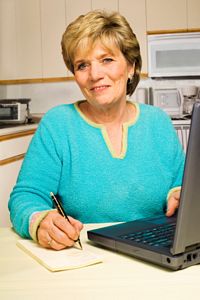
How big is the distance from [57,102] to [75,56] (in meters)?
2.85

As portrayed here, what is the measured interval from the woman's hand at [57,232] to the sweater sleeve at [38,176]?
0.14 m

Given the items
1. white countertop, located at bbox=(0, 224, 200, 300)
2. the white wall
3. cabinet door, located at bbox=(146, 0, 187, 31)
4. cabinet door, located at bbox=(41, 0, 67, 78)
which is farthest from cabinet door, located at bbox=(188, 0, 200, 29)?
white countertop, located at bbox=(0, 224, 200, 300)

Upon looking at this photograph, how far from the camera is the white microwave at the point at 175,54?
3.88 metres

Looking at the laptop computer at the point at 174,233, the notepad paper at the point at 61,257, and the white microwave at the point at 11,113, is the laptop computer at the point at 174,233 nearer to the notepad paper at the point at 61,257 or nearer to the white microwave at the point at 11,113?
the notepad paper at the point at 61,257

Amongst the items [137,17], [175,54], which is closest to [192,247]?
[175,54]

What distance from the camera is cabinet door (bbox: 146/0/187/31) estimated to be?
3895mm

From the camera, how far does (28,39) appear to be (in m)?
4.10

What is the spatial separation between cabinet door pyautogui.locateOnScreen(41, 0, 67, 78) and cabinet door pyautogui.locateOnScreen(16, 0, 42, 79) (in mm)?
43

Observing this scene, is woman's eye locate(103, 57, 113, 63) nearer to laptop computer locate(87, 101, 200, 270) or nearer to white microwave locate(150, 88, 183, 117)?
laptop computer locate(87, 101, 200, 270)

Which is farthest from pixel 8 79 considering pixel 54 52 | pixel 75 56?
pixel 75 56

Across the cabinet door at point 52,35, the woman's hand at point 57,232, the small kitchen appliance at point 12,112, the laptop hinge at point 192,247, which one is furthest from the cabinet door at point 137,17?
the laptop hinge at point 192,247

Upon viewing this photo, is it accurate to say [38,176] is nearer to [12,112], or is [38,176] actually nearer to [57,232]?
[57,232]

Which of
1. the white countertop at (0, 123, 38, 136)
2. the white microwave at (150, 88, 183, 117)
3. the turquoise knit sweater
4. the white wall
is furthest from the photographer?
the white wall

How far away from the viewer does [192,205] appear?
832mm
